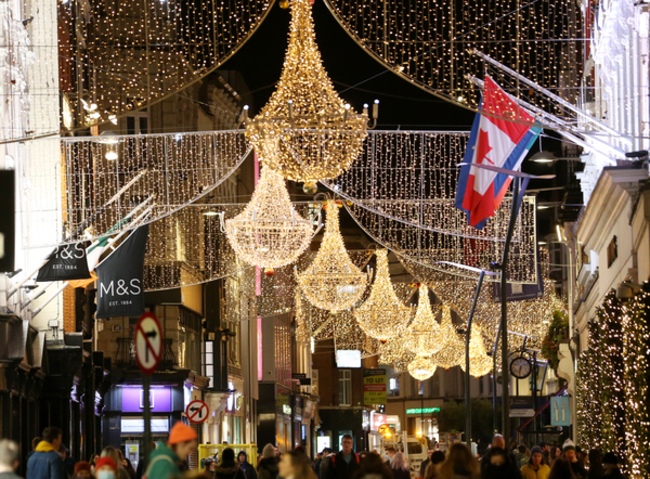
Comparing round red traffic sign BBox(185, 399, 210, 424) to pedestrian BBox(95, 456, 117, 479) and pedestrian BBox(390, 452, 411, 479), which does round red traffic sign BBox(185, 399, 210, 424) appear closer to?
pedestrian BBox(390, 452, 411, 479)

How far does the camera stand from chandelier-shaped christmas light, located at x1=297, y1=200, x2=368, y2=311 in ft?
89.8

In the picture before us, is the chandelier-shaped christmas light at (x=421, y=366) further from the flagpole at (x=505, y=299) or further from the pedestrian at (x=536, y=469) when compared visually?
the pedestrian at (x=536, y=469)

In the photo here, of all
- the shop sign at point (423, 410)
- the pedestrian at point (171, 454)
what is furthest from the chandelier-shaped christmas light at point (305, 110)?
the shop sign at point (423, 410)

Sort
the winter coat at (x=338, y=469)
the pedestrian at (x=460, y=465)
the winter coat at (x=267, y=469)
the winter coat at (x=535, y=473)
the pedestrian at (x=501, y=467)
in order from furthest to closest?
the winter coat at (x=267, y=469) → the winter coat at (x=338, y=469) → the winter coat at (x=535, y=473) → the pedestrian at (x=501, y=467) → the pedestrian at (x=460, y=465)

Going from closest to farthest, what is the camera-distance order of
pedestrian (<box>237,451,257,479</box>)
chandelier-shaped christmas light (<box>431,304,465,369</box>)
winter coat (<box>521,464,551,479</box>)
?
winter coat (<box>521,464,551,479</box>), pedestrian (<box>237,451,257,479</box>), chandelier-shaped christmas light (<box>431,304,465,369</box>)

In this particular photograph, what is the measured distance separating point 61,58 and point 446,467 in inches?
267

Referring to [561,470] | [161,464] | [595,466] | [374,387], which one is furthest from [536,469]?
[374,387]

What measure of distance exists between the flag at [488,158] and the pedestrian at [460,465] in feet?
23.6

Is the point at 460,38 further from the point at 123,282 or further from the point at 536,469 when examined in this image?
the point at 123,282

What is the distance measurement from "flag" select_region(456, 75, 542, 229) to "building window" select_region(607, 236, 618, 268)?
496 cm

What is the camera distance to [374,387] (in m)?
72.6

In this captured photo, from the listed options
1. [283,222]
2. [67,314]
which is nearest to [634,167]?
[283,222]

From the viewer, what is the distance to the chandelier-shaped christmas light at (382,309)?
114 feet

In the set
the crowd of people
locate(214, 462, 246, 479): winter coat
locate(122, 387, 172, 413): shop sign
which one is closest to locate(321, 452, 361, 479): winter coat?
the crowd of people
